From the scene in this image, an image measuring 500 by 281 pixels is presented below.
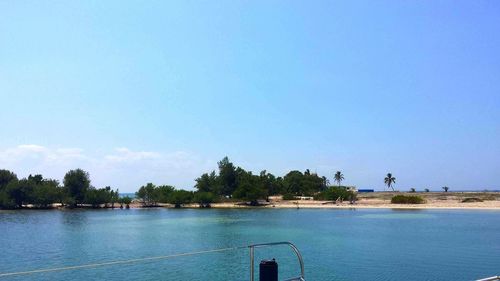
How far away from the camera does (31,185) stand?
443 feet

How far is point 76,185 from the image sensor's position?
5458 inches

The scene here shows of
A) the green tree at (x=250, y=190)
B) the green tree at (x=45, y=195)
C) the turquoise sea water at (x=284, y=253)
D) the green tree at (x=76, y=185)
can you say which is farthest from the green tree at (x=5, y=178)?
the turquoise sea water at (x=284, y=253)

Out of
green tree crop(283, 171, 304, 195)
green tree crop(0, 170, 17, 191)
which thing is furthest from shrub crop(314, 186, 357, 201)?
green tree crop(0, 170, 17, 191)

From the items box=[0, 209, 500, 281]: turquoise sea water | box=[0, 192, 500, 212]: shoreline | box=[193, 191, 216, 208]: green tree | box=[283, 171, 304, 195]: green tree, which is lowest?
box=[0, 209, 500, 281]: turquoise sea water

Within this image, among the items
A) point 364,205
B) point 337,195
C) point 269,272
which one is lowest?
point 364,205

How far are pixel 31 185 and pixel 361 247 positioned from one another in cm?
12074

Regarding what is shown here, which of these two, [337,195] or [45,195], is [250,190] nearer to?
[337,195]

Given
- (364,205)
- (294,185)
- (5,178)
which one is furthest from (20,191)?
(364,205)

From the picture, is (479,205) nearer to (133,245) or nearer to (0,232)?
(133,245)

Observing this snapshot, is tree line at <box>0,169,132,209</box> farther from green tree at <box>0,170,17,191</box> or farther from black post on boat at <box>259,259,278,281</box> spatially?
black post on boat at <box>259,259,278,281</box>

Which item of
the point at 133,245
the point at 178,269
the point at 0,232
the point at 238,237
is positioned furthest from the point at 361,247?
the point at 0,232

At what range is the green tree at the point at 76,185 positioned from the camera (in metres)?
138

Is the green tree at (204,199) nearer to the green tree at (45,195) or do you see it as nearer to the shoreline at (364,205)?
the shoreline at (364,205)

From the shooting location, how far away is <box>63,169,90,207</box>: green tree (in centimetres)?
13800
